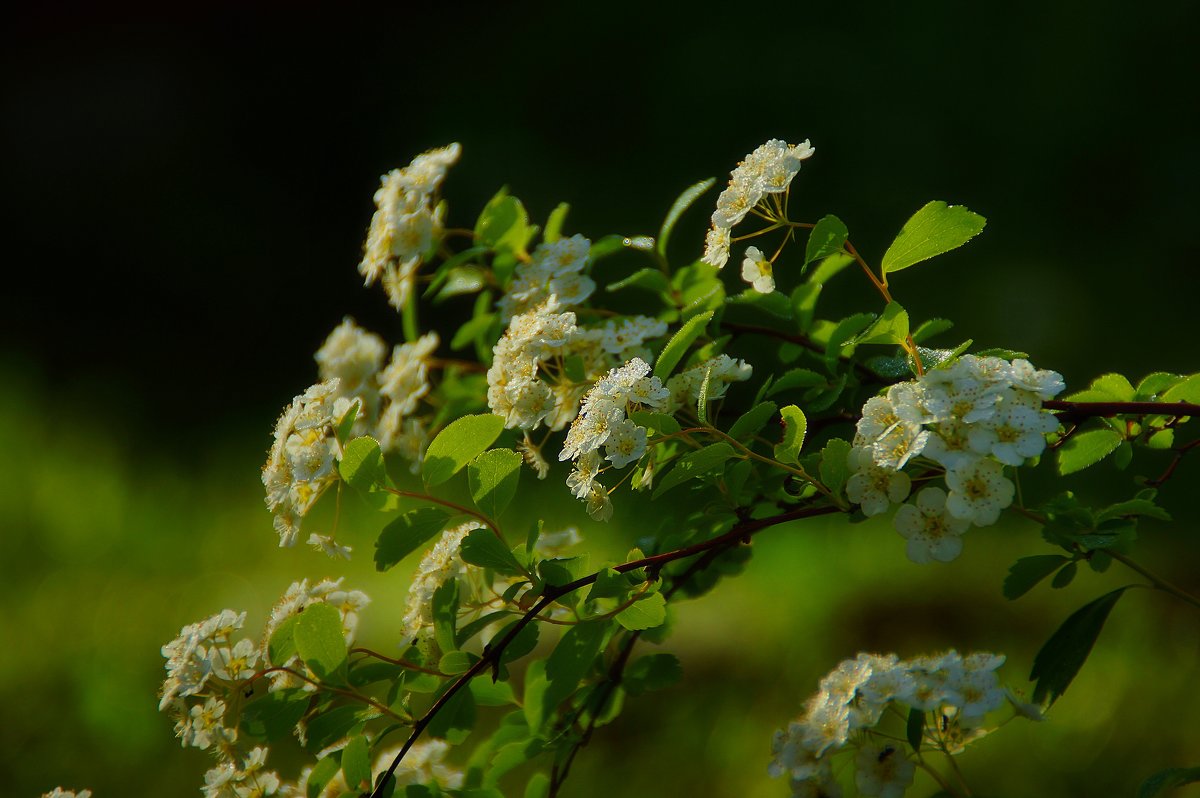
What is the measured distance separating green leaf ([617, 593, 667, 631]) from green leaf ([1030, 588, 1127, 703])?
1.11 ft

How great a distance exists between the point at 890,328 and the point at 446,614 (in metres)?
0.44

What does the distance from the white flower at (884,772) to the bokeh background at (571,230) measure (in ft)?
2.21

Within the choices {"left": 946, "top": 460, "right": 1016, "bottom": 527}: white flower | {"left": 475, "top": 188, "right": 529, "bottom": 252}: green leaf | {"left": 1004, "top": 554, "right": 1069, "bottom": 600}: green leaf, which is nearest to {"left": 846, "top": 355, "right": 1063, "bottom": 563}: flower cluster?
{"left": 946, "top": 460, "right": 1016, "bottom": 527}: white flower

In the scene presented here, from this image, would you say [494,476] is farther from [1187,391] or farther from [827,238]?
[1187,391]

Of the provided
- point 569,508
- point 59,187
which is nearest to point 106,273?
point 59,187

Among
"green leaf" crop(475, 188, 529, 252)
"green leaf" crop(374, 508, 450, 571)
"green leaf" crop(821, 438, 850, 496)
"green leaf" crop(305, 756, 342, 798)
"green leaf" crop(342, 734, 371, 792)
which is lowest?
"green leaf" crop(821, 438, 850, 496)

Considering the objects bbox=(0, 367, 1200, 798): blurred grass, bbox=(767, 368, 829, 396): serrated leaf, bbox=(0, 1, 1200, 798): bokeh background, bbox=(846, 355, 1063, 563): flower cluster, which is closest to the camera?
bbox=(846, 355, 1063, 563): flower cluster

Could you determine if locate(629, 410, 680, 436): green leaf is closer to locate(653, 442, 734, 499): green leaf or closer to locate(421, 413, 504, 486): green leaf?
locate(653, 442, 734, 499): green leaf

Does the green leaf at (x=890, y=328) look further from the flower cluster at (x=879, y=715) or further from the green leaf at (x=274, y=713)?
the green leaf at (x=274, y=713)

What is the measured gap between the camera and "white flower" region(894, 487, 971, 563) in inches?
36.7

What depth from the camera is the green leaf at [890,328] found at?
948mm

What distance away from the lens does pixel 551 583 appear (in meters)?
0.98

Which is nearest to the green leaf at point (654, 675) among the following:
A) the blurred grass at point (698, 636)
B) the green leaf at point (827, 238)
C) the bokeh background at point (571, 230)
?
the blurred grass at point (698, 636)

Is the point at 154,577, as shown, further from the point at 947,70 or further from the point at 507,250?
the point at 947,70
